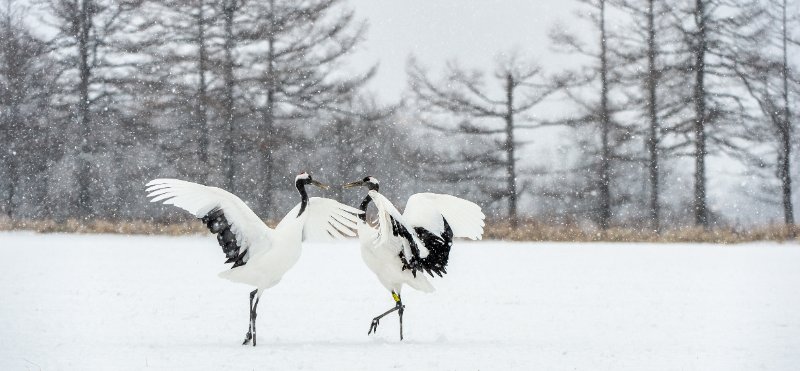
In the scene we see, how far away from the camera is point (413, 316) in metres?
8.76

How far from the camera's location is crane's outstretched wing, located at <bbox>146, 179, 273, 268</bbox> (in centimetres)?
675

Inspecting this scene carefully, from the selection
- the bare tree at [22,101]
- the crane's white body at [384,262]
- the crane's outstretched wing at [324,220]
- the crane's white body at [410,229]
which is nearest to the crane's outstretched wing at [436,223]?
the crane's white body at [410,229]

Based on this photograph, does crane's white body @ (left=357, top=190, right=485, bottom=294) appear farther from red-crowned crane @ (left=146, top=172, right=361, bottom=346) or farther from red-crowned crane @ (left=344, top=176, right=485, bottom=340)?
red-crowned crane @ (left=146, top=172, right=361, bottom=346)

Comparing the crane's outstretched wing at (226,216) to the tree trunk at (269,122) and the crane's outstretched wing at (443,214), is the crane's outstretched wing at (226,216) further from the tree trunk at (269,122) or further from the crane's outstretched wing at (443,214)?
the tree trunk at (269,122)

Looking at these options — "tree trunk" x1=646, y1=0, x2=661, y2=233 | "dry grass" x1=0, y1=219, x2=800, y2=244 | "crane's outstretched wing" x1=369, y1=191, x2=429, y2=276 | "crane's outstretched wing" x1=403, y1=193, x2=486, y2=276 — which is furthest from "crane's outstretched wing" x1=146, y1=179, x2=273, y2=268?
"tree trunk" x1=646, y1=0, x2=661, y2=233

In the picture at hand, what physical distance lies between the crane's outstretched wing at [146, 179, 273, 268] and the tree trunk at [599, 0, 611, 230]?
18.9 metres

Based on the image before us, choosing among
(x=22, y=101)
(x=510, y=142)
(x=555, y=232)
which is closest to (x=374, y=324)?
(x=555, y=232)

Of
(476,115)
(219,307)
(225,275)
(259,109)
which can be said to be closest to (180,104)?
(259,109)

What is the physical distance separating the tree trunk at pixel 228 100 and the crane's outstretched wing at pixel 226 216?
18619mm

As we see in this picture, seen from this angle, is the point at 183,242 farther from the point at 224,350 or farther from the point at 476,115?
the point at 224,350

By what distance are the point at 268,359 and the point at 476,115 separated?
19.6 m

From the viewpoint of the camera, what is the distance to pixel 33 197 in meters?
27.8

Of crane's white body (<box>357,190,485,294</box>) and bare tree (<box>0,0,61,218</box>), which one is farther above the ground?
bare tree (<box>0,0,61,218</box>)

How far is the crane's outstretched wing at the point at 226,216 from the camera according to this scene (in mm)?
6746
